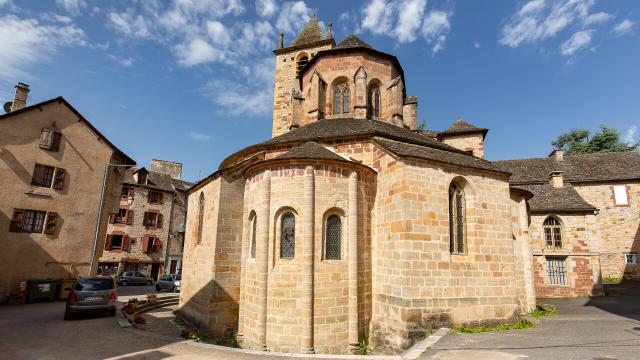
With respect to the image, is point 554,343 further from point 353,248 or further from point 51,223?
point 51,223

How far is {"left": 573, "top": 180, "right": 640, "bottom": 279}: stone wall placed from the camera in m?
24.8

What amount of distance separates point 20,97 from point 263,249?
19.3 m

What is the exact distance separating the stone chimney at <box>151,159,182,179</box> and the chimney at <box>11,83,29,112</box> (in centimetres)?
1725

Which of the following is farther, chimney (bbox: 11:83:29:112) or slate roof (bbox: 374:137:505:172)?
chimney (bbox: 11:83:29:112)

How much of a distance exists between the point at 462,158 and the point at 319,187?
5.23 meters

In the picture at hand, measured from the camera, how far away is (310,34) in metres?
25.8

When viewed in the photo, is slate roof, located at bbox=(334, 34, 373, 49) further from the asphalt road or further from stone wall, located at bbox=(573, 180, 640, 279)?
stone wall, located at bbox=(573, 180, 640, 279)

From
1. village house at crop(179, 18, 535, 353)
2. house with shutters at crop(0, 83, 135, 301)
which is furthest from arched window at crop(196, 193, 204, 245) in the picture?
house with shutters at crop(0, 83, 135, 301)

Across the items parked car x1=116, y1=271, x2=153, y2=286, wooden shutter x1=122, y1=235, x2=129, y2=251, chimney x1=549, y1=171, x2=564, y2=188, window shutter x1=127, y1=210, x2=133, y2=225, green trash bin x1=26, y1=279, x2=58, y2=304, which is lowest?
parked car x1=116, y1=271, x2=153, y2=286

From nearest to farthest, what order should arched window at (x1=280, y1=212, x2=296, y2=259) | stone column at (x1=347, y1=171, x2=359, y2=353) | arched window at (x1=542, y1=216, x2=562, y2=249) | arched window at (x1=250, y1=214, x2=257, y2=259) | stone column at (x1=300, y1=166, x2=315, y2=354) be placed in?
1. stone column at (x1=300, y1=166, x2=315, y2=354)
2. stone column at (x1=347, y1=171, x2=359, y2=353)
3. arched window at (x1=280, y1=212, x2=296, y2=259)
4. arched window at (x1=250, y1=214, x2=257, y2=259)
5. arched window at (x1=542, y1=216, x2=562, y2=249)

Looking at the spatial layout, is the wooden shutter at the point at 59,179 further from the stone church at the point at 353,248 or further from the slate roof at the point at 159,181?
the slate roof at the point at 159,181

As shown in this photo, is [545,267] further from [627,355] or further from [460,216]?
[627,355]

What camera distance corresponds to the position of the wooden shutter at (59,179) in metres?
16.9

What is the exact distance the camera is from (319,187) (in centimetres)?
944
